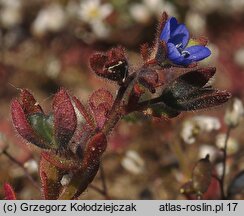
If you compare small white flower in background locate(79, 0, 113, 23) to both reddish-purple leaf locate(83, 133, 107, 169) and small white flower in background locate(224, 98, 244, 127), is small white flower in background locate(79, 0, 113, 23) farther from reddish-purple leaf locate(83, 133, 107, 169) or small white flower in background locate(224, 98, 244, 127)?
reddish-purple leaf locate(83, 133, 107, 169)

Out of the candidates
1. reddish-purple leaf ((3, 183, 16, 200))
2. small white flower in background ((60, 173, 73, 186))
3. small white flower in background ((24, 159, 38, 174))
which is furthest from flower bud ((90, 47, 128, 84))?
small white flower in background ((24, 159, 38, 174))

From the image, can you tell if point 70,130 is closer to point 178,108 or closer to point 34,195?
point 178,108

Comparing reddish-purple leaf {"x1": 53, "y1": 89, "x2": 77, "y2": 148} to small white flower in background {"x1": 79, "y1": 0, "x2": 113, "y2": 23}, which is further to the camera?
small white flower in background {"x1": 79, "y1": 0, "x2": 113, "y2": 23}

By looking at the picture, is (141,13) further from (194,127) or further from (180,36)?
(180,36)

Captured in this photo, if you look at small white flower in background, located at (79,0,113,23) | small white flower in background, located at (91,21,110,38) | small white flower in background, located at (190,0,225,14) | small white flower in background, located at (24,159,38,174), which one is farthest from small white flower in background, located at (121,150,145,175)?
small white flower in background, located at (190,0,225,14)

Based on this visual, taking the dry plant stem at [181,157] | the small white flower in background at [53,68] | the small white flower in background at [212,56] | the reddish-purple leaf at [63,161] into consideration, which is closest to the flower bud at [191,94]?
the reddish-purple leaf at [63,161]

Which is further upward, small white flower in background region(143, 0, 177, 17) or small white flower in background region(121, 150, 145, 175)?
small white flower in background region(143, 0, 177, 17)

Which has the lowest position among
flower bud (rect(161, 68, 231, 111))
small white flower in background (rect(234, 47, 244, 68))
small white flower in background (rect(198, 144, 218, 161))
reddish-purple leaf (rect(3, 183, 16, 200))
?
reddish-purple leaf (rect(3, 183, 16, 200))

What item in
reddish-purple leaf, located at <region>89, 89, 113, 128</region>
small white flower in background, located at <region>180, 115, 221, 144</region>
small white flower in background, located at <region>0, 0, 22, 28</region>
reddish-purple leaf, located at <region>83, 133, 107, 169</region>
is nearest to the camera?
reddish-purple leaf, located at <region>83, 133, 107, 169</region>

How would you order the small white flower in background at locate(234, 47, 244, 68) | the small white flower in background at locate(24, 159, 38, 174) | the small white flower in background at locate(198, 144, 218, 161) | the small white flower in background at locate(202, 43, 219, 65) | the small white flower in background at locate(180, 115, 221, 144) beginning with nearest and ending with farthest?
the small white flower in background at locate(24, 159, 38, 174) → the small white flower in background at locate(180, 115, 221, 144) → the small white flower in background at locate(198, 144, 218, 161) → the small white flower in background at locate(202, 43, 219, 65) → the small white flower in background at locate(234, 47, 244, 68)
